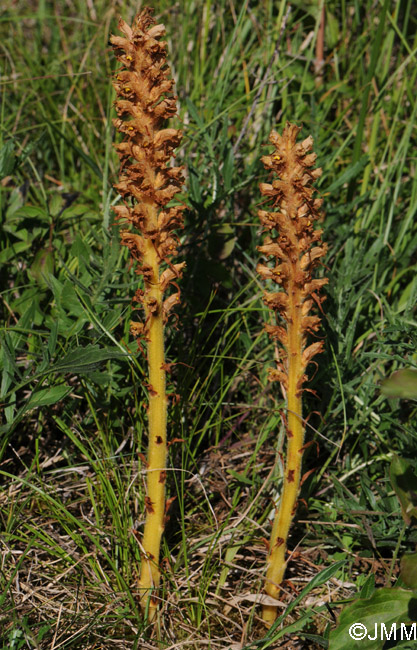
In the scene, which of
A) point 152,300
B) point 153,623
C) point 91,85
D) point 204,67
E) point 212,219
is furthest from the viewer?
point 91,85

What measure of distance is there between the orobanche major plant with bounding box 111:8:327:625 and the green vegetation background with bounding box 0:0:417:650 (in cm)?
17

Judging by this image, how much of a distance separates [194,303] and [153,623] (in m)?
1.15

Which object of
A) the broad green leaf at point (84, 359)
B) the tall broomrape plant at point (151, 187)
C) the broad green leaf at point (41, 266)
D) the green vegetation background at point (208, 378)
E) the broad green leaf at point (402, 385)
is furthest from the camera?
the broad green leaf at point (41, 266)

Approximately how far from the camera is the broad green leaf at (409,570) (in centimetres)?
164

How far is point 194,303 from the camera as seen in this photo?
2.60 meters

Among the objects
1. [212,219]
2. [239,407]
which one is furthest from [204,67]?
[239,407]

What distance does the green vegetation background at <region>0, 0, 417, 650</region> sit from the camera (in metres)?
2.00

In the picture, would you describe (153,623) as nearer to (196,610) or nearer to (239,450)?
(196,610)

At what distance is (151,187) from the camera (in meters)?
1.68

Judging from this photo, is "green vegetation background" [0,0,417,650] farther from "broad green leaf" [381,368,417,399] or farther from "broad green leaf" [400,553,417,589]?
"broad green leaf" [381,368,417,399]

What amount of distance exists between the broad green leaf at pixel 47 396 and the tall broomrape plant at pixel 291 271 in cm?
62

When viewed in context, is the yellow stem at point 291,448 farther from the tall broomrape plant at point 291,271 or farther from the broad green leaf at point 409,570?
the broad green leaf at point 409,570

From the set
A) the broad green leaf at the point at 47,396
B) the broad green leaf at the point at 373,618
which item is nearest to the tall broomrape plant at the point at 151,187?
the broad green leaf at the point at 47,396

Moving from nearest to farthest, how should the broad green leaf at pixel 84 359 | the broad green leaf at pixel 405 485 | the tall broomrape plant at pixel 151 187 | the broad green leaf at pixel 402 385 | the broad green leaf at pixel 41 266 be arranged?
the broad green leaf at pixel 402 385
the tall broomrape plant at pixel 151 187
the broad green leaf at pixel 405 485
the broad green leaf at pixel 84 359
the broad green leaf at pixel 41 266
